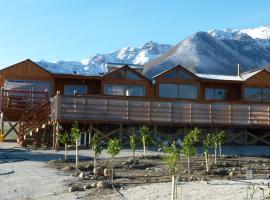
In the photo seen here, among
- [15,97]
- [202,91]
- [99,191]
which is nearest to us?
[99,191]

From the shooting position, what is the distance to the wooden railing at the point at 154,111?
26.0 meters

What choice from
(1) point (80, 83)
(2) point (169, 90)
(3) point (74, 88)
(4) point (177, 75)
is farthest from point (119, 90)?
(4) point (177, 75)

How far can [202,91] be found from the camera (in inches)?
1313

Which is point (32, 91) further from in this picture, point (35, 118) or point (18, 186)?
point (18, 186)

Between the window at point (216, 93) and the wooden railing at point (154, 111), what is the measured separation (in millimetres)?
5766

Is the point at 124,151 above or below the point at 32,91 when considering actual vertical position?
below

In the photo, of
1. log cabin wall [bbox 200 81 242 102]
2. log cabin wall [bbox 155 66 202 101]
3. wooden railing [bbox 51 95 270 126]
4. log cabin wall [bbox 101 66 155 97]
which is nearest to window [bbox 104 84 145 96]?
log cabin wall [bbox 101 66 155 97]

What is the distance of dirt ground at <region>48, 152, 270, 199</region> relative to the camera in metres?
14.9

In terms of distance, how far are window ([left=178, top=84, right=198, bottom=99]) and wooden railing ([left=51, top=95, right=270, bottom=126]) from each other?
4754mm

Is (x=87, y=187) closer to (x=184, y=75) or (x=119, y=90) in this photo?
(x=119, y=90)

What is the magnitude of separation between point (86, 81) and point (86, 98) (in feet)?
20.6

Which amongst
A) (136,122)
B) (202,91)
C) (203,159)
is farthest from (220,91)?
(203,159)

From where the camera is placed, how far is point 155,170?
17.5 metres

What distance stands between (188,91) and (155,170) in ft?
51.3
